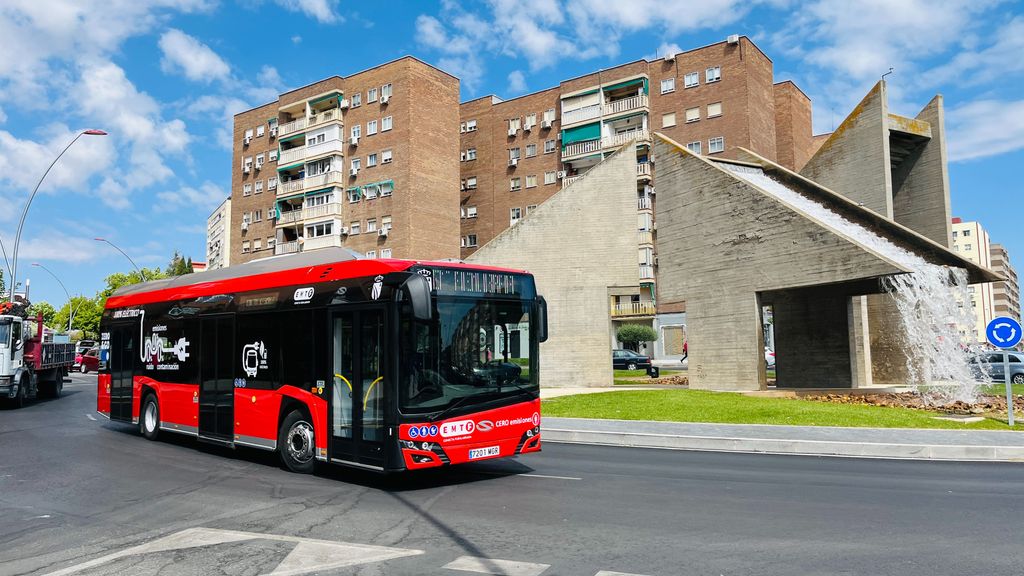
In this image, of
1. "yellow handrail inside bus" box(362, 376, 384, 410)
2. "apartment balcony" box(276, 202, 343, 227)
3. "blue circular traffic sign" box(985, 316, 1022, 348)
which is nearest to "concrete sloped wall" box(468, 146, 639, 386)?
"blue circular traffic sign" box(985, 316, 1022, 348)

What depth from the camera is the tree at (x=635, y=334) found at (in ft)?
197

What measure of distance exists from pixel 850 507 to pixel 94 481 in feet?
31.9

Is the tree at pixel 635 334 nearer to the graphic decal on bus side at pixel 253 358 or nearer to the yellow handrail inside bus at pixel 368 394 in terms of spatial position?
the graphic decal on bus side at pixel 253 358

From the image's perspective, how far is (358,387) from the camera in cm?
928

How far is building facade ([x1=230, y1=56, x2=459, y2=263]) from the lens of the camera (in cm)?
5396

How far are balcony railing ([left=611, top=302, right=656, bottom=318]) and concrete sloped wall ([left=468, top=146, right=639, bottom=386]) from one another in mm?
34453

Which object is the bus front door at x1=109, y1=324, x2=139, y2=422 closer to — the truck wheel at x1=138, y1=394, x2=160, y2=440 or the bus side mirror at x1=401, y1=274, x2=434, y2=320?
the truck wheel at x1=138, y1=394, x2=160, y2=440

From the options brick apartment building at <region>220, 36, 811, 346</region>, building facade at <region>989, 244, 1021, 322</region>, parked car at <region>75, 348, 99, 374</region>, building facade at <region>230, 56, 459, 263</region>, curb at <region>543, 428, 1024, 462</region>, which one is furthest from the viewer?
building facade at <region>989, 244, 1021, 322</region>

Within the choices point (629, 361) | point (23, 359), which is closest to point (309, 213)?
point (629, 361)

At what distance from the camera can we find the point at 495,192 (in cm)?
6216

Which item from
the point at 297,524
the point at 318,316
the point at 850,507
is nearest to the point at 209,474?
the point at 318,316

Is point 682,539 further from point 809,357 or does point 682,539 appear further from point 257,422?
point 809,357

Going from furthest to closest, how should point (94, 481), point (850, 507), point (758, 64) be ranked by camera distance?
point (758, 64)
point (94, 481)
point (850, 507)

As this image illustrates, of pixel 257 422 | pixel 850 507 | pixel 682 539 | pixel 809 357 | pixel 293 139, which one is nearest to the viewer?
pixel 682 539
